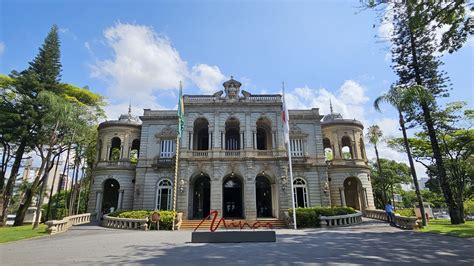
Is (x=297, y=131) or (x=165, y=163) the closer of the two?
(x=165, y=163)

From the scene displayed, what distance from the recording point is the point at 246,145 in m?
23.6

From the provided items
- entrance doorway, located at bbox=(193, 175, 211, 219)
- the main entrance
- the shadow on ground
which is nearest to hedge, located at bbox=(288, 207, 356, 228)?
the main entrance

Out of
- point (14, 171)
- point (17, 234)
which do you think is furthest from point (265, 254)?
point (14, 171)

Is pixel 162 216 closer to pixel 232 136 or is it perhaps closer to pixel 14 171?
pixel 232 136

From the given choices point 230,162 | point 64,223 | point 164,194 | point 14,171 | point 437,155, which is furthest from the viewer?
point 164,194

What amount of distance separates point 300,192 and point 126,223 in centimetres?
1554

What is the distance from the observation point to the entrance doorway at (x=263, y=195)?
2480 cm

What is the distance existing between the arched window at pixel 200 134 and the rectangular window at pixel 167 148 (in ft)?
7.45

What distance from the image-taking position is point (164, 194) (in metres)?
24.3

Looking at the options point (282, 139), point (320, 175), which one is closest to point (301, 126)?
point (282, 139)

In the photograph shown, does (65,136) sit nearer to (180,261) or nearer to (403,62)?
(180,261)

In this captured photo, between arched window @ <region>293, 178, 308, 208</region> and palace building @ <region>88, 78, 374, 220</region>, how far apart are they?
0.09 m

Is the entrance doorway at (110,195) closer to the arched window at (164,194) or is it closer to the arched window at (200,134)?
the arched window at (164,194)

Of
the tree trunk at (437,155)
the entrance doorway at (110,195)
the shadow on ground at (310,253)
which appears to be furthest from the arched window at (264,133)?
the entrance doorway at (110,195)
